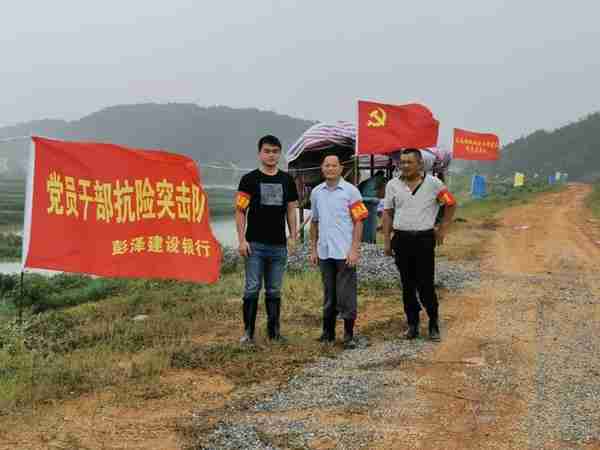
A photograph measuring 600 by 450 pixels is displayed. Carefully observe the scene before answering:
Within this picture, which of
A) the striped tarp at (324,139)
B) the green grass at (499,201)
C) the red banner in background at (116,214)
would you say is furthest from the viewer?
the green grass at (499,201)

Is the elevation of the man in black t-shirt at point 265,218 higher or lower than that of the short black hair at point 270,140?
lower

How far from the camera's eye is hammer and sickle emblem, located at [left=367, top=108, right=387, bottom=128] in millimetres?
10305

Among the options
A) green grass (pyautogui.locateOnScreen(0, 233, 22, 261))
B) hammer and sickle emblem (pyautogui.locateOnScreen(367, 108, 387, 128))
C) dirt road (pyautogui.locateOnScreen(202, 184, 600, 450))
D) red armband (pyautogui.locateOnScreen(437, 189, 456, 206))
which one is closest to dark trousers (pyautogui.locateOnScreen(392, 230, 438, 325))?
red armband (pyautogui.locateOnScreen(437, 189, 456, 206))

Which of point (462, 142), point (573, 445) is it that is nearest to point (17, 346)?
point (573, 445)

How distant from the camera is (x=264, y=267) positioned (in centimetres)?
516

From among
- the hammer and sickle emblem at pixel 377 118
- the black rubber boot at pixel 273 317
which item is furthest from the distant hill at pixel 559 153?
the black rubber boot at pixel 273 317

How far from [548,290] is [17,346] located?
632 centimetres

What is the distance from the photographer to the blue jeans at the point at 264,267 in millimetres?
5047

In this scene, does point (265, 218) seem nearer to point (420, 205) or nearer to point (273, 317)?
point (273, 317)

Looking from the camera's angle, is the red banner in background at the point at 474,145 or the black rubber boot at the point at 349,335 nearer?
the black rubber boot at the point at 349,335

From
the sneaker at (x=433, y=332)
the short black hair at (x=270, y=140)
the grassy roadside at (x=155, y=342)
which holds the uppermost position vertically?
the short black hair at (x=270, y=140)

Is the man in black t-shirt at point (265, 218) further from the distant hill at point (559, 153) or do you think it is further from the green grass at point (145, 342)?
the distant hill at point (559, 153)

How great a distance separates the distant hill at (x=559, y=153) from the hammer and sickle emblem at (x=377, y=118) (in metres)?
40.5

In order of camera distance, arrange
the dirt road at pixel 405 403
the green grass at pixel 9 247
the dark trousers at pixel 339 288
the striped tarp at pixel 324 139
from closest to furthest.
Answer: the dirt road at pixel 405 403 < the dark trousers at pixel 339 288 < the striped tarp at pixel 324 139 < the green grass at pixel 9 247
